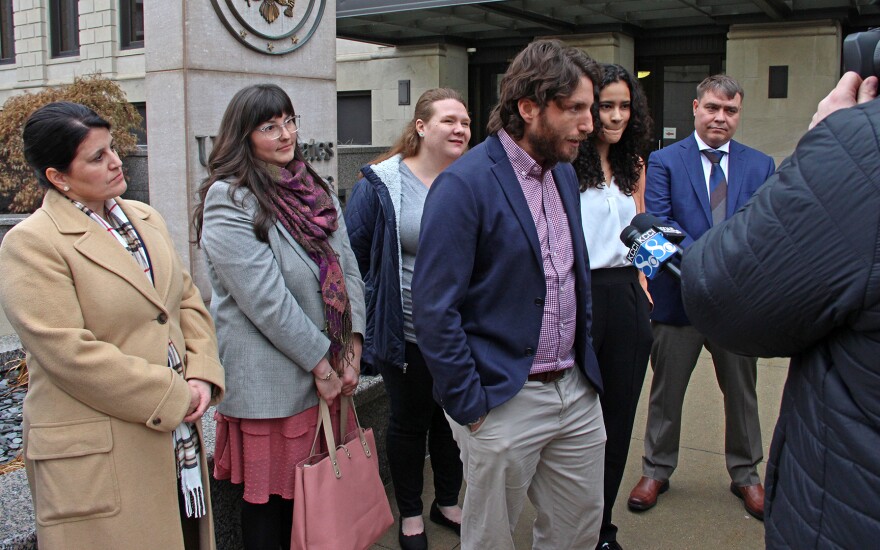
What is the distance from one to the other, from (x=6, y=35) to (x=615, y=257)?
86.0 feet

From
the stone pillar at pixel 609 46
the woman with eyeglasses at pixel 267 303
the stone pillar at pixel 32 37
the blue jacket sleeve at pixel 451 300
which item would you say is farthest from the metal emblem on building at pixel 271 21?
the stone pillar at pixel 32 37

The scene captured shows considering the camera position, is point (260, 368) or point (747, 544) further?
point (747, 544)

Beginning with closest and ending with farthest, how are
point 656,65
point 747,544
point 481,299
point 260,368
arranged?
1. point 481,299
2. point 260,368
3. point 747,544
4. point 656,65

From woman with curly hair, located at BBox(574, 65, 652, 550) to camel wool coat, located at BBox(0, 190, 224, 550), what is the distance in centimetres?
170

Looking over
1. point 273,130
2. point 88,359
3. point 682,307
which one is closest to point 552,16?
point 682,307

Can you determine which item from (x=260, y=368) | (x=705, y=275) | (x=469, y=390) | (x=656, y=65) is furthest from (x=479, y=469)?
(x=656, y=65)

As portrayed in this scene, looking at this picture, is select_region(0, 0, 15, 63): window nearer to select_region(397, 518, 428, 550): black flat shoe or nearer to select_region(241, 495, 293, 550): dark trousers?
select_region(397, 518, 428, 550): black flat shoe

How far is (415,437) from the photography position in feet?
12.1

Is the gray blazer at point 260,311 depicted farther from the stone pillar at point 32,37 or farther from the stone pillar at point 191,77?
the stone pillar at point 32,37

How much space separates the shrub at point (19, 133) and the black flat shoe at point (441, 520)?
6342 mm

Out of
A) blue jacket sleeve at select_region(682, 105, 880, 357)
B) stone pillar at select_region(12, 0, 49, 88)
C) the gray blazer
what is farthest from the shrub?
stone pillar at select_region(12, 0, 49, 88)

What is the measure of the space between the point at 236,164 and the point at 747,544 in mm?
2818

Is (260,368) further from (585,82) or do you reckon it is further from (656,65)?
(656,65)

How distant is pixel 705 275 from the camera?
173cm
